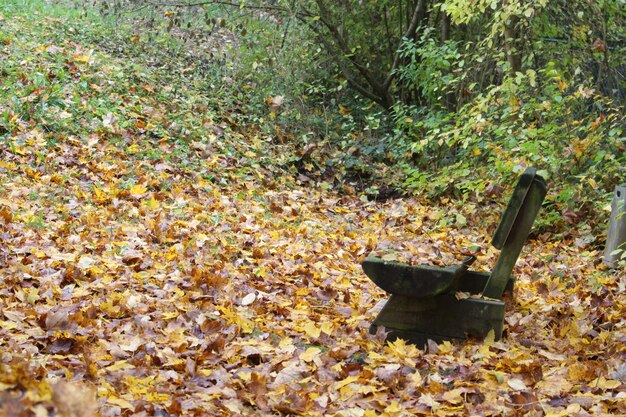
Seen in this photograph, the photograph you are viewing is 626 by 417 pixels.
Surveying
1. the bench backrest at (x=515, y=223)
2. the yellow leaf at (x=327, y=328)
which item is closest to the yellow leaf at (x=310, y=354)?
the yellow leaf at (x=327, y=328)

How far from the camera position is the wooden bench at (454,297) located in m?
4.13

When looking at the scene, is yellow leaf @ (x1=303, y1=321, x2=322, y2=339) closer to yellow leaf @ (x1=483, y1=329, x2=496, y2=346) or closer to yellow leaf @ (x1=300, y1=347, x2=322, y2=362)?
yellow leaf @ (x1=300, y1=347, x2=322, y2=362)

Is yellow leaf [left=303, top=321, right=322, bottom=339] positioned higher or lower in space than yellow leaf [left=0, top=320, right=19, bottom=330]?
higher

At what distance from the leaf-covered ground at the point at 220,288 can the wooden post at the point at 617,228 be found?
8.7 inches

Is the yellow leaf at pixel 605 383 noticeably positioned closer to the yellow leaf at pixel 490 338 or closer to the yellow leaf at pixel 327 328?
the yellow leaf at pixel 490 338

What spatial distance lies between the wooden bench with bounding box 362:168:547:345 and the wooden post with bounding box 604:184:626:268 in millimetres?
2256

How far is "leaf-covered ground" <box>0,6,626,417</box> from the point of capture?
130 inches

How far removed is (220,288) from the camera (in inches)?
195

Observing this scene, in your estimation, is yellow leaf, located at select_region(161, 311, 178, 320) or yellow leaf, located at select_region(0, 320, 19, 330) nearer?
yellow leaf, located at select_region(0, 320, 19, 330)

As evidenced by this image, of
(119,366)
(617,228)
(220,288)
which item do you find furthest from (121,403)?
(617,228)

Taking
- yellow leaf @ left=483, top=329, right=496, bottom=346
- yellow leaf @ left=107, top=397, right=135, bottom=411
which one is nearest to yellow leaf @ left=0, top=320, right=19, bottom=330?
yellow leaf @ left=107, top=397, right=135, bottom=411

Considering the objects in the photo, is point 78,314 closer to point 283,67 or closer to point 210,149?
point 210,149

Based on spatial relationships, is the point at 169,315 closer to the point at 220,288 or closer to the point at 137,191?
the point at 220,288

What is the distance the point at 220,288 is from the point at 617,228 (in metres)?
3.54
